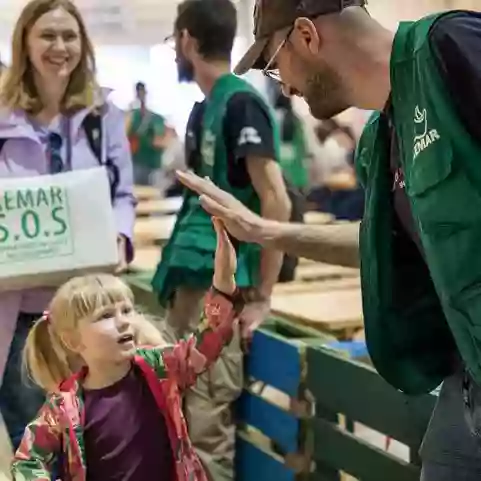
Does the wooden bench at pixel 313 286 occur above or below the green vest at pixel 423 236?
below

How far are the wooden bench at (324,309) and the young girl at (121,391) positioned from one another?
1.10 m

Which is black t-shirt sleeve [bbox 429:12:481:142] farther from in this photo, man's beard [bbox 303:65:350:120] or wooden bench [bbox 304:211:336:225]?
wooden bench [bbox 304:211:336:225]

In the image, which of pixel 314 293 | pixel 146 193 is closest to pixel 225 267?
pixel 314 293

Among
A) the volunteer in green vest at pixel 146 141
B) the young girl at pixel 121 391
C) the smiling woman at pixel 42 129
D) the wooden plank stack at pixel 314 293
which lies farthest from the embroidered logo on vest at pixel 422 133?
the volunteer in green vest at pixel 146 141

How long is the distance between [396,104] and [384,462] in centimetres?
99

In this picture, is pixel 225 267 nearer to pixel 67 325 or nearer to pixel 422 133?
pixel 67 325

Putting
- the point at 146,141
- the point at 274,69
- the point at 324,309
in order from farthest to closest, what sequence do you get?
1. the point at 146,141
2. the point at 324,309
3. the point at 274,69

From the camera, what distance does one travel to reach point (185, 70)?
2.72m

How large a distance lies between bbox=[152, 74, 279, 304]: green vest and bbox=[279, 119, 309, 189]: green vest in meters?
3.43

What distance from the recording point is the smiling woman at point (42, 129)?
251 cm

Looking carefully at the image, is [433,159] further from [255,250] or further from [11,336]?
[11,336]

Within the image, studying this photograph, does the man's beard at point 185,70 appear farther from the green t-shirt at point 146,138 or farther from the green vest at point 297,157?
the green t-shirt at point 146,138

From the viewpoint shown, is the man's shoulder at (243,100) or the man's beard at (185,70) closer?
the man's shoulder at (243,100)

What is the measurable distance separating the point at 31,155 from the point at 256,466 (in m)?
0.97
